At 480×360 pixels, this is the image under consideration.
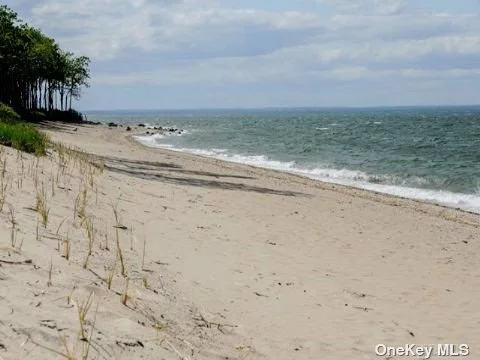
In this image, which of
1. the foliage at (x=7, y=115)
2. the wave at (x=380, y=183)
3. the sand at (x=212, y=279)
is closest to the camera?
the sand at (x=212, y=279)

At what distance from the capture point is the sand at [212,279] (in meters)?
4.50

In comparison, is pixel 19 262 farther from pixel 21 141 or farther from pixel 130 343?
pixel 21 141

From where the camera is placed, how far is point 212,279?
22.9ft

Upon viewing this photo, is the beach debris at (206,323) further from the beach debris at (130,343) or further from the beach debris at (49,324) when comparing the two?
the beach debris at (49,324)

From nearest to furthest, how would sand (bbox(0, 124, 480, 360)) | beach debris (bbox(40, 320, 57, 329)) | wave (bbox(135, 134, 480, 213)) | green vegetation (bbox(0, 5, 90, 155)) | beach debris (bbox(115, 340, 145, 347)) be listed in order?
beach debris (bbox(40, 320, 57, 329))
beach debris (bbox(115, 340, 145, 347))
sand (bbox(0, 124, 480, 360))
wave (bbox(135, 134, 480, 213))
green vegetation (bbox(0, 5, 90, 155))

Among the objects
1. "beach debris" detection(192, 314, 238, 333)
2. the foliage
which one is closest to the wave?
the foliage

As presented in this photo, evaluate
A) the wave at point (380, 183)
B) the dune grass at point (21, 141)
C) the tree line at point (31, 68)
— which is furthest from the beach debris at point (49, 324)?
the tree line at point (31, 68)

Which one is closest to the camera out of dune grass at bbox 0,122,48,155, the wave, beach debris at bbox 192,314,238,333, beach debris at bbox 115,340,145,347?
beach debris at bbox 115,340,145,347

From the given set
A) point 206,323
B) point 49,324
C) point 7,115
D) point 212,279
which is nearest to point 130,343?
point 49,324

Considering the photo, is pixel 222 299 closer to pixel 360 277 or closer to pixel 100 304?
pixel 100 304

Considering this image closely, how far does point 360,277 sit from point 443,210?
10.6 metres

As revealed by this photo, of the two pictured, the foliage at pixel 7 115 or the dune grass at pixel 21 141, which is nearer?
the dune grass at pixel 21 141

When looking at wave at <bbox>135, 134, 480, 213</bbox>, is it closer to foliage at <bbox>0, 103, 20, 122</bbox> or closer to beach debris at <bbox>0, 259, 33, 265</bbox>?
foliage at <bbox>0, 103, 20, 122</bbox>

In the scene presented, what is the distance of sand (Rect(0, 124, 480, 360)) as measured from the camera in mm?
4500
